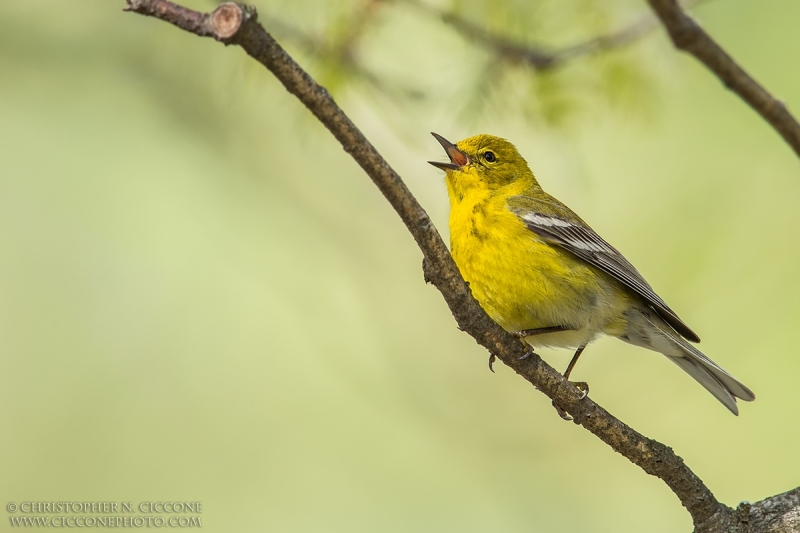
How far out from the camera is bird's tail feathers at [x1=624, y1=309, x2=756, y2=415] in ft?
15.6

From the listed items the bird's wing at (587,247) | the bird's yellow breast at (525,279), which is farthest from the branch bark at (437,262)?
the bird's wing at (587,247)

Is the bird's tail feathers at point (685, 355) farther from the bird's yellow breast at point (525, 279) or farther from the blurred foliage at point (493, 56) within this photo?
the blurred foliage at point (493, 56)

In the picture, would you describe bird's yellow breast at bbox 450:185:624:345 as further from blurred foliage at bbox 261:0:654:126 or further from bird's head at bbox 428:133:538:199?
blurred foliage at bbox 261:0:654:126

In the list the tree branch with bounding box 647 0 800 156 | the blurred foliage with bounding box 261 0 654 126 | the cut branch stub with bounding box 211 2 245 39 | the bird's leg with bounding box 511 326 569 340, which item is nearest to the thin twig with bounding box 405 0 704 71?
the blurred foliage with bounding box 261 0 654 126

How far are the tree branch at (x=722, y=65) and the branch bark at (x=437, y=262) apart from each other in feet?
3.64

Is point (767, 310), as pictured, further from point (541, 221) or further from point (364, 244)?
point (364, 244)

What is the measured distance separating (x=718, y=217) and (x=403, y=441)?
3.54 metres

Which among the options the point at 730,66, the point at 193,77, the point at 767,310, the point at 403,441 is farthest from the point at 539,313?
the point at 193,77

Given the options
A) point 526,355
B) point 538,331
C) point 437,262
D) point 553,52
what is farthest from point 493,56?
point 437,262

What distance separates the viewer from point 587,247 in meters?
5.07

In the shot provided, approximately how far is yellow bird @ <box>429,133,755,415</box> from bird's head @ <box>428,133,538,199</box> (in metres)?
0.01

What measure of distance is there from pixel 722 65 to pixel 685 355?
8.50 feet

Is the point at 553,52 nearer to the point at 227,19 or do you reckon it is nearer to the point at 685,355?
the point at 685,355

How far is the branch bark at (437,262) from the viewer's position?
8.14 ft
